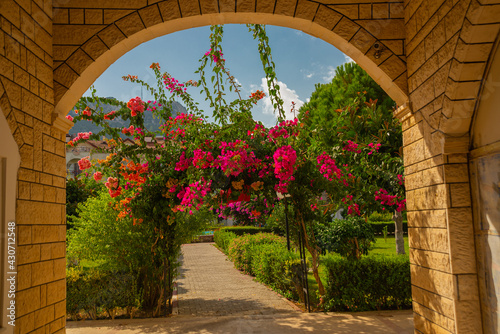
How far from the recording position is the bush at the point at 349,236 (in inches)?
353

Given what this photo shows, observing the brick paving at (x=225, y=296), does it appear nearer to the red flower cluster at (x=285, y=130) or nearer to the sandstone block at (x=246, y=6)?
the red flower cluster at (x=285, y=130)

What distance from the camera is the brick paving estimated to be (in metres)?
6.11

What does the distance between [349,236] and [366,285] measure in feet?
11.8

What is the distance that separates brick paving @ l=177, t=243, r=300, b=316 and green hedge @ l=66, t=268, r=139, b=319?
1.00 metres

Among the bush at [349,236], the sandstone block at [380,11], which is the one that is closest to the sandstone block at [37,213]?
the sandstone block at [380,11]

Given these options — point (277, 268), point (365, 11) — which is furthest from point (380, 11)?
point (277, 268)

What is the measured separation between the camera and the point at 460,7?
2.23 meters

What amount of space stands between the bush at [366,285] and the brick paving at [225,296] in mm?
737

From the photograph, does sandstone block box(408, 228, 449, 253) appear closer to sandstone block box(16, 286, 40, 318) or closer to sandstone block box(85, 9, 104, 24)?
sandstone block box(16, 286, 40, 318)

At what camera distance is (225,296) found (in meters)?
7.29

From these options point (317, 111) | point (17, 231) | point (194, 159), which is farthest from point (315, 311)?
point (317, 111)

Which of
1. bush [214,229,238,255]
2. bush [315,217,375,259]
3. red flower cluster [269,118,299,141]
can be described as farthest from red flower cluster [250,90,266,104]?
bush [214,229,238,255]

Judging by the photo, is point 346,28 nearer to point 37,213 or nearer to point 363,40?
point 363,40

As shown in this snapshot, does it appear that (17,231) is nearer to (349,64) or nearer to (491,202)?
(491,202)
